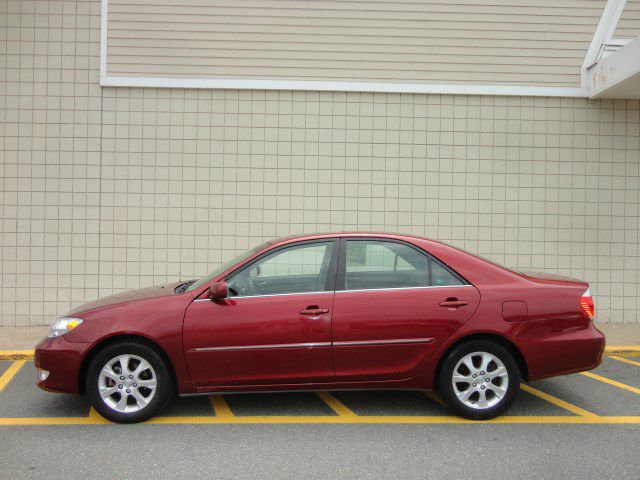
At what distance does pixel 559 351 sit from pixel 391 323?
1.38 meters

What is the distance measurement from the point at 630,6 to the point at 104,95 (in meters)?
7.65

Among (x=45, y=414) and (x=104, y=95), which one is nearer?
(x=45, y=414)

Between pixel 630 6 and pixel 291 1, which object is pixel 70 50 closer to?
pixel 291 1

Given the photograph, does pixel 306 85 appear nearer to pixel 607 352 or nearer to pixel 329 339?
pixel 329 339

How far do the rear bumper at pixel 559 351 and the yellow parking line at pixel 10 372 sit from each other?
191 inches

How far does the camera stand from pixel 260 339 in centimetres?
472

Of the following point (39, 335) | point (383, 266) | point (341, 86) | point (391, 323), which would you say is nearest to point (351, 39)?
point (341, 86)

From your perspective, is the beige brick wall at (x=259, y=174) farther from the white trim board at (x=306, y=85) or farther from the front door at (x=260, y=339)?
the front door at (x=260, y=339)

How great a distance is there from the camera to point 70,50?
8586 mm

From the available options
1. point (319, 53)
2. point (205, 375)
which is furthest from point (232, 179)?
point (205, 375)

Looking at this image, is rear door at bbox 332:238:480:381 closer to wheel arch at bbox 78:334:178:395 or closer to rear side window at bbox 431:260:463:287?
rear side window at bbox 431:260:463:287

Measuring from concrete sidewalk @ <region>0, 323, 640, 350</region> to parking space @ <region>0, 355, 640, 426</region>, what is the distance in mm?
1520

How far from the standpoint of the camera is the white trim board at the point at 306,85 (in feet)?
28.0

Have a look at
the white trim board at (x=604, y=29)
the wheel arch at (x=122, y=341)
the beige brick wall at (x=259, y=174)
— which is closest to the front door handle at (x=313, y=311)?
the wheel arch at (x=122, y=341)
